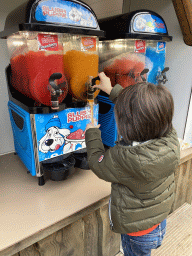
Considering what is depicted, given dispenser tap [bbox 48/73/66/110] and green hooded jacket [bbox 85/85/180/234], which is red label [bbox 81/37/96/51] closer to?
dispenser tap [bbox 48/73/66/110]

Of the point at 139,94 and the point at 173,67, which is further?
the point at 173,67

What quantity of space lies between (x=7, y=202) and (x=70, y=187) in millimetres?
309

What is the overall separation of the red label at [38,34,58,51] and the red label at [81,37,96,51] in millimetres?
160

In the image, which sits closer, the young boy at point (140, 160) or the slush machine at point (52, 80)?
the young boy at point (140, 160)

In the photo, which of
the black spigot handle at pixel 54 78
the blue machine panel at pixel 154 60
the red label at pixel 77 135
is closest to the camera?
the black spigot handle at pixel 54 78

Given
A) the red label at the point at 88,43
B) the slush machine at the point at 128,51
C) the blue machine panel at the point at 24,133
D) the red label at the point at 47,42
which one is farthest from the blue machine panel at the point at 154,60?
the blue machine panel at the point at 24,133

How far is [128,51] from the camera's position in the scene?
1.29 m

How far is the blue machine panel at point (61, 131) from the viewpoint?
3.14 ft

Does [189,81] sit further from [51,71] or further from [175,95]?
[51,71]

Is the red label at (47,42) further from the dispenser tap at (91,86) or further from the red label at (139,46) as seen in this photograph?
the red label at (139,46)

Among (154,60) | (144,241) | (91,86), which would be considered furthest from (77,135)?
(154,60)

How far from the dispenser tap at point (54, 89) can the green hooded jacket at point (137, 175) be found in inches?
7.8

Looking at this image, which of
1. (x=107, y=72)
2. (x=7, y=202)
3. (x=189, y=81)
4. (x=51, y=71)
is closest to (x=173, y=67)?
(x=189, y=81)

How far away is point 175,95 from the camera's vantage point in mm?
1695
